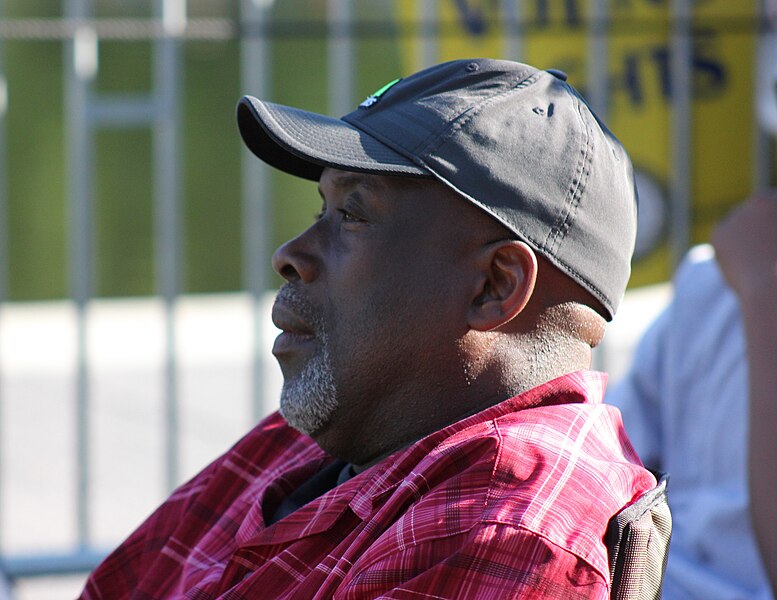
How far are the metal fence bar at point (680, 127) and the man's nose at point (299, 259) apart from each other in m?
2.06

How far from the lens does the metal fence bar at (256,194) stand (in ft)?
11.2

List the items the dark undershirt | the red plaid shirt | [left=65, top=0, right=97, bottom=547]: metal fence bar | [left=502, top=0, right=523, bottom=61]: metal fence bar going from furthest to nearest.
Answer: [left=502, top=0, right=523, bottom=61]: metal fence bar < [left=65, top=0, right=97, bottom=547]: metal fence bar < the dark undershirt < the red plaid shirt

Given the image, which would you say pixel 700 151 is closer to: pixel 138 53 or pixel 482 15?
pixel 482 15

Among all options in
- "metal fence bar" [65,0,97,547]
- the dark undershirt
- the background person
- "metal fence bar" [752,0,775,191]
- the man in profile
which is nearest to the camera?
the man in profile

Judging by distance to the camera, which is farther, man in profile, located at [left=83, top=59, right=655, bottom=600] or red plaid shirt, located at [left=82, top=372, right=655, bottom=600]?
man in profile, located at [left=83, top=59, right=655, bottom=600]

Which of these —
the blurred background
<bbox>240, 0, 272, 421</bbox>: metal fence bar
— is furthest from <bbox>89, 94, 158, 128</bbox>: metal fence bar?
<bbox>240, 0, 272, 421</bbox>: metal fence bar

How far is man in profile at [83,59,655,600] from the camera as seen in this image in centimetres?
163

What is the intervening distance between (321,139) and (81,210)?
182 centimetres

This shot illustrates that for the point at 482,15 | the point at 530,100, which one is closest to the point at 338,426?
the point at 530,100

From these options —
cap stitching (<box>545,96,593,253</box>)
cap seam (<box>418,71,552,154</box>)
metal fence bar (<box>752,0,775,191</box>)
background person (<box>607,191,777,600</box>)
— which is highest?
cap seam (<box>418,71,552,154</box>)

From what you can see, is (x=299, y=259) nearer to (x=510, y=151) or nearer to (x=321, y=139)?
(x=321, y=139)

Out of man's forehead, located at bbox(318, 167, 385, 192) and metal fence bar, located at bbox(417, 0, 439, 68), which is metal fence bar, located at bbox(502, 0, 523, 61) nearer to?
metal fence bar, located at bbox(417, 0, 439, 68)

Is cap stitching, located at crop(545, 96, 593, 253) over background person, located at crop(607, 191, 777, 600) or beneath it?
over

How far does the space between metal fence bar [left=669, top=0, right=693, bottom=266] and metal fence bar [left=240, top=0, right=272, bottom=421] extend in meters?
1.22
